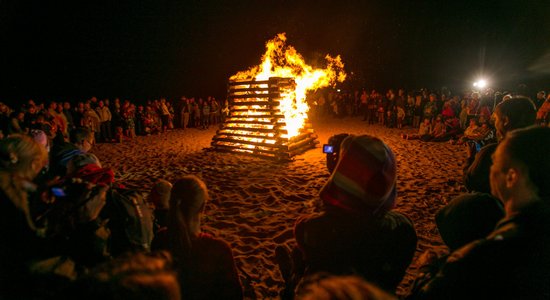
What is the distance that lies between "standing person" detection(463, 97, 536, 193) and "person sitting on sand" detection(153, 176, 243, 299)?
8.36 ft

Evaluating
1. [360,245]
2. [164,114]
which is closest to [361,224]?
[360,245]

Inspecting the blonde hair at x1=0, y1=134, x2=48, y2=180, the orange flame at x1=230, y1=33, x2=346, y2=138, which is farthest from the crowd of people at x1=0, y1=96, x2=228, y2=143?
the blonde hair at x1=0, y1=134, x2=48, y2=180

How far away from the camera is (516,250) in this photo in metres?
1.30

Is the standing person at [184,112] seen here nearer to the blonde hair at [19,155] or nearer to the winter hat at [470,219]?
the blonde hair at [19,155]

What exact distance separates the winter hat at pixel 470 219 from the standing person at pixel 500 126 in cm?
99

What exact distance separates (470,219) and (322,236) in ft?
3.53

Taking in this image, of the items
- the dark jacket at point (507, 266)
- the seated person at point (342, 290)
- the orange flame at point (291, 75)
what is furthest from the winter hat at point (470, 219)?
the orange flame at point (291, 75)

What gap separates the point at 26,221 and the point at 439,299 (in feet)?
8.14

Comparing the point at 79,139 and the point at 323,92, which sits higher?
the point at 323,92

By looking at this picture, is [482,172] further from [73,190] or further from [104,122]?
[104,122]

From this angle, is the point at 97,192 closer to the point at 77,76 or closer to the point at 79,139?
the point at 79,139

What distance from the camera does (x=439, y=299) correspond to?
4.53 feet

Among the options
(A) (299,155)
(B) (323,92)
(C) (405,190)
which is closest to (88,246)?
(C) (405,190)

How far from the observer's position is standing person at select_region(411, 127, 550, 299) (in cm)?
128
